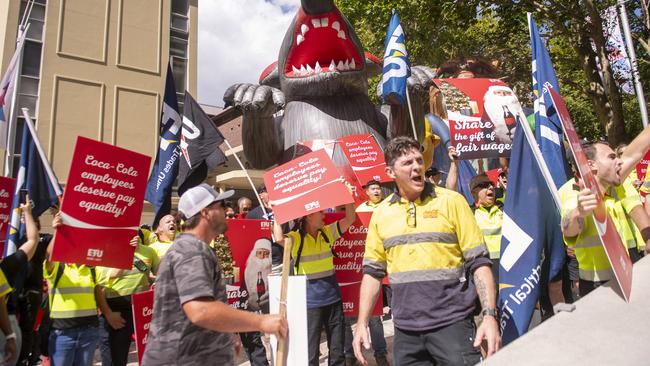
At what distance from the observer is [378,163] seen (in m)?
4.64

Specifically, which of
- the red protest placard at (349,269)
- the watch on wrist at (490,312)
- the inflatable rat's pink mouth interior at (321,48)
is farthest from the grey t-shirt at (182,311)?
the inflatable rat's pink mouth interior at (321,48)

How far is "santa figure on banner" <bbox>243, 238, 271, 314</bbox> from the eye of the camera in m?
4.16

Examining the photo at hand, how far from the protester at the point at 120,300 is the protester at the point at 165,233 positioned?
1.03ft

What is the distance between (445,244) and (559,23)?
20.2 feet

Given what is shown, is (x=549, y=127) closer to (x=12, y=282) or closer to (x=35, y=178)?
(x=12, y=282)

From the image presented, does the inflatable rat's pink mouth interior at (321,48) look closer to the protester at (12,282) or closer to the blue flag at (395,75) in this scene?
the blue flag at (395,75)

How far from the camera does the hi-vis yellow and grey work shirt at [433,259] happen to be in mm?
2174

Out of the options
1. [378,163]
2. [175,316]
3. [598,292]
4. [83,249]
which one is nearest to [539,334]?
[598,292]

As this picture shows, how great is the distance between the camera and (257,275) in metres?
4.17

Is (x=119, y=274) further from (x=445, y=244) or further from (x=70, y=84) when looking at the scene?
(x=70, y=84)

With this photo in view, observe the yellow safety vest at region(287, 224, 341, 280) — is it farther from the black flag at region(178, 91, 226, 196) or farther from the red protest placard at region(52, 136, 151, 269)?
the black flag at region(178, 91, 226, 196)

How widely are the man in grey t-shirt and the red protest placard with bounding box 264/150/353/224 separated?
109 centimetres

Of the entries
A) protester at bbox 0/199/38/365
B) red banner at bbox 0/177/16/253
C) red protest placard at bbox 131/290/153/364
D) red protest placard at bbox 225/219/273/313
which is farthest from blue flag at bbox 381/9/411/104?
red banner at bbox 0/177/16/253

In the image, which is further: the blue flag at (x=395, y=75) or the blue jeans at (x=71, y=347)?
the blue flag at (x=395, y=75)
